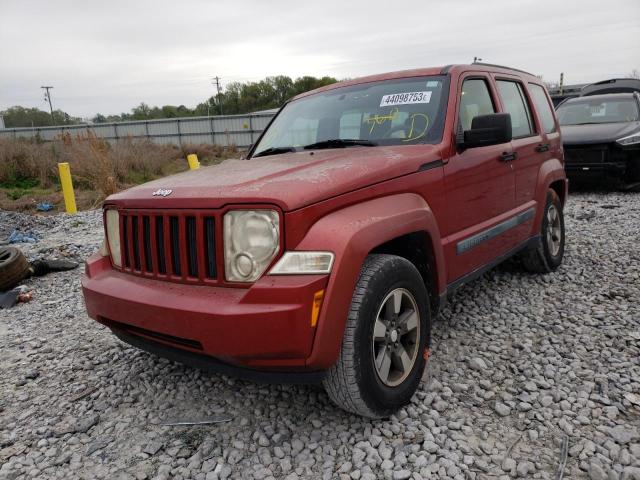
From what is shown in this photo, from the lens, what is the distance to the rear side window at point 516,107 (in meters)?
3.92

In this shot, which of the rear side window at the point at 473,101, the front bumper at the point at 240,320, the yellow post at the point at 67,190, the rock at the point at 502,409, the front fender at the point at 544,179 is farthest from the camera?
the yellow post at the point at 67,190

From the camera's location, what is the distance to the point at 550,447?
2.24 m

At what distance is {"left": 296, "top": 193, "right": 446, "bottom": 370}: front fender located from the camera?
2.03m

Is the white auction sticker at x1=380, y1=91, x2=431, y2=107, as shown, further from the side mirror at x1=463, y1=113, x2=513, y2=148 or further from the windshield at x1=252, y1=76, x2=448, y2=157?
the side mirror at x1=463, y1=113, x2=513, y2=148

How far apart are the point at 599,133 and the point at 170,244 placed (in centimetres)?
834

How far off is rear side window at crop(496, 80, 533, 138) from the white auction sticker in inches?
38.6

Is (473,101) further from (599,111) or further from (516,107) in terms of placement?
(599,111)

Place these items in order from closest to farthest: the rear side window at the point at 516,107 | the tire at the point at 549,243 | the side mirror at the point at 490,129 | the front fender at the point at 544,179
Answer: the side mirror at the point at 490,129 → the rear side window at the point at 516,107 → the front fender at the point at 544,179 → the tire at the point at 549,243

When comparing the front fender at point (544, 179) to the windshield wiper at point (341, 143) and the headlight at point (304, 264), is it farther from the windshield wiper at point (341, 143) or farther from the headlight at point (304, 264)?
the headlight at point (304, 264)

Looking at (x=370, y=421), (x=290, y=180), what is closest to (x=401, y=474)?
(x=370, y=421)

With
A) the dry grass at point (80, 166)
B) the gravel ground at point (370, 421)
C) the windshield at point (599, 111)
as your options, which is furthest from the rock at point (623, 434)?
the dry grass at point (80, 166)

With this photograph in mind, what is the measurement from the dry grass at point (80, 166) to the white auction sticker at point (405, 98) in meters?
8.83

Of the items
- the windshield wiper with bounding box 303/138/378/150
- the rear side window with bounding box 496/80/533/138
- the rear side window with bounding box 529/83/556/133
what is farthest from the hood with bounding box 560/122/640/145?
the windshield wiper with bounding box 303/138/378/150

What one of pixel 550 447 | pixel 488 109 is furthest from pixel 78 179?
pixel 550 447
